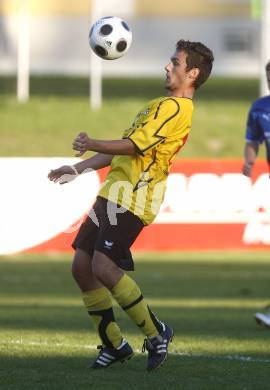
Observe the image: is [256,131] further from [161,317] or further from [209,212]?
[209,212]

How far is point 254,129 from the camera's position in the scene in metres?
12.9

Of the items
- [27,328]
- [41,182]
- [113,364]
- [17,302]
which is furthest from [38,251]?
[113,364]

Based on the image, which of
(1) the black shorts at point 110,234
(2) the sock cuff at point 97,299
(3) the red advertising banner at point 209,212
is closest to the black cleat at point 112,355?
(2) the sock cuff at point 97,299

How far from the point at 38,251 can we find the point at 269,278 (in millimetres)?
4779

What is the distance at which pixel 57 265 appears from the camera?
19.2m

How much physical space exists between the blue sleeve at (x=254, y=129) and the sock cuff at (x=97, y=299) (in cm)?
418

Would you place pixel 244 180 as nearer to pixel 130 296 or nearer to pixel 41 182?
pixel 41 182

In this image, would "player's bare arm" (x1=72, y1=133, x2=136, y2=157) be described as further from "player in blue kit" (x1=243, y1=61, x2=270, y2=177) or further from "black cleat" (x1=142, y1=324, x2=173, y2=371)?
"player in blue kit" (x1=243, y1=61, x2=270, y2=177)

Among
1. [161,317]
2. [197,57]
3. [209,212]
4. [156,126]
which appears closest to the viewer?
[156,126]

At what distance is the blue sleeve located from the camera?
12828 mm

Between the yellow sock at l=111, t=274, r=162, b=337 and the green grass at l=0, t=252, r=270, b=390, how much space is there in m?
0.34

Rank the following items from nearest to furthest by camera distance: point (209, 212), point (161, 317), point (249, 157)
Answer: point (161, 317) < point (249, 157) < point (209, 212)

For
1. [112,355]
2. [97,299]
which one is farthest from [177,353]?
[97,299]

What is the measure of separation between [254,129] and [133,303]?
4369 mm
